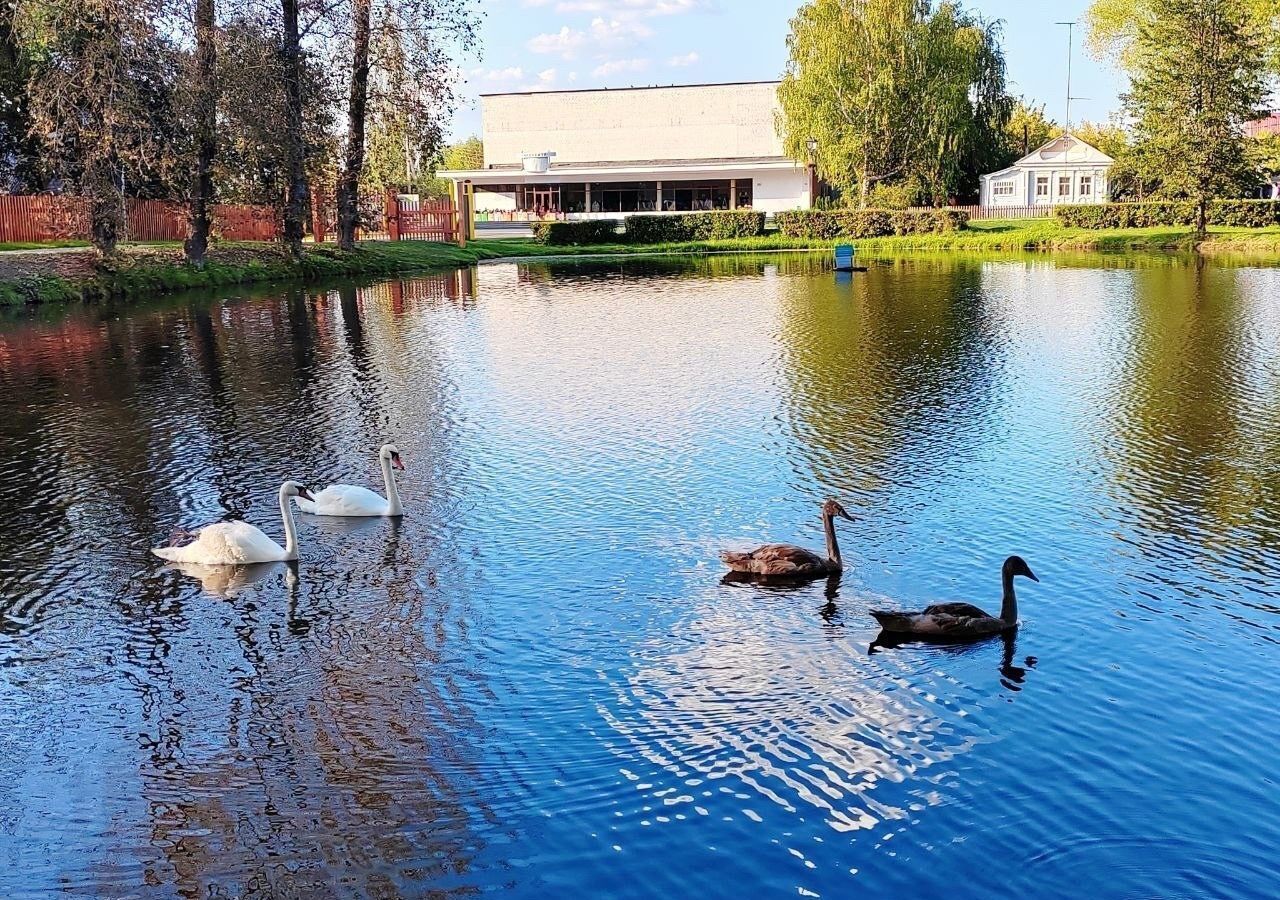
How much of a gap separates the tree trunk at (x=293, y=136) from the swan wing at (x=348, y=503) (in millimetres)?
28795

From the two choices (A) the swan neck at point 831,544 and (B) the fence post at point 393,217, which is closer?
(A) the swan neck at point 831,544

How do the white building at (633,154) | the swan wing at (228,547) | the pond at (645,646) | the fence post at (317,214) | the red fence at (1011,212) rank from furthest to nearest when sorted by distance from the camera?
the white building at (633,154)
the red fence at (1011,212)
the fence post at (317,214)
the swan wing at (228,547)
the pond at (645,646)

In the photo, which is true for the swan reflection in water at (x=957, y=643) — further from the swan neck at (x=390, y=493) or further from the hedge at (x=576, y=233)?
the hedge at (x=576, y=233)

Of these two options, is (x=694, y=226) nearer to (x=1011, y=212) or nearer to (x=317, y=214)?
(x=1011, y=212)

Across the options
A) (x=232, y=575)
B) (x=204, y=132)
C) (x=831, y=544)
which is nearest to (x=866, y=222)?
(x=204, y=132)

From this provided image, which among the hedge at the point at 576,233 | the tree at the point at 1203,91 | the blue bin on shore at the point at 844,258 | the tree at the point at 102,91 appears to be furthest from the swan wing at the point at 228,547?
the hedge at the point at 576,233

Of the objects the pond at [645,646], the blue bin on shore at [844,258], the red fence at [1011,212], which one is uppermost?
the red fence at [1011,212]

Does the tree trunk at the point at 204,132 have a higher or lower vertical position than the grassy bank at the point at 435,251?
higher

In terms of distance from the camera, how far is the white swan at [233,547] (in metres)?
11.6

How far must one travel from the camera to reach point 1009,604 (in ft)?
32.0

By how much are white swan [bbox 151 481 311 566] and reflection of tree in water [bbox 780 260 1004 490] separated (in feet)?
20.5

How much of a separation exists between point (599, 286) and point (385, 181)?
17.3 m

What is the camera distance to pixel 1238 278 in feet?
123

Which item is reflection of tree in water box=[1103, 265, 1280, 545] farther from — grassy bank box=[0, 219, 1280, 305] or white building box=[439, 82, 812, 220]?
white building box=[439, 82, 812, 220]
